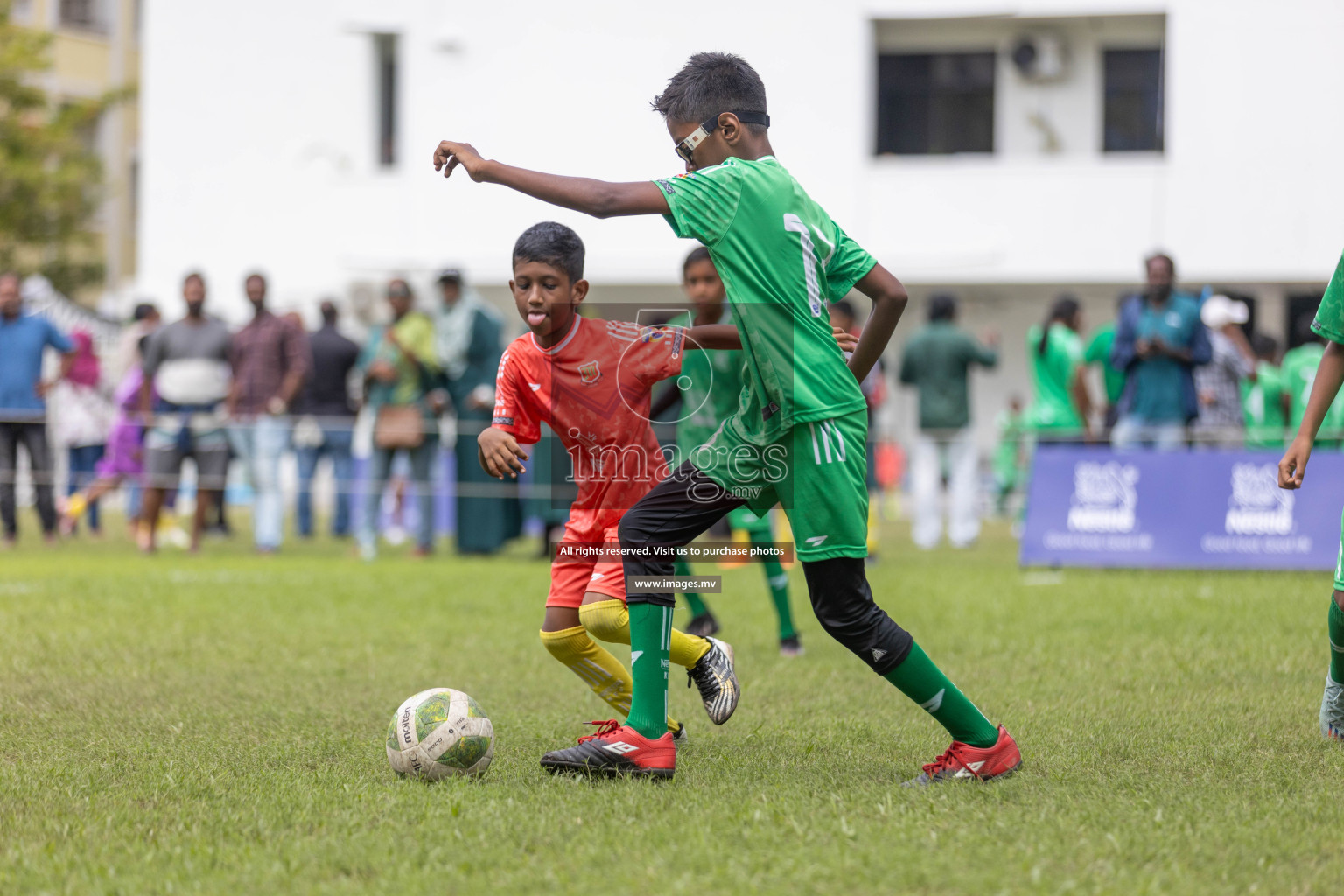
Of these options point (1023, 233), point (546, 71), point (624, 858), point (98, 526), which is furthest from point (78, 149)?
point (624, 858)

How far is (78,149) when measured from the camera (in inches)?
1103

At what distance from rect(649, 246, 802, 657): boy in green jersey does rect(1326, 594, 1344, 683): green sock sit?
256 cm

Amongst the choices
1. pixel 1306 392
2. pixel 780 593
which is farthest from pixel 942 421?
pixel 780 593

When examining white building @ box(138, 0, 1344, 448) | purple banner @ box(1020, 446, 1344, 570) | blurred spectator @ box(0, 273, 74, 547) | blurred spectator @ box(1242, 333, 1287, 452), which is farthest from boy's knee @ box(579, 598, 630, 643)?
white building @ box(138, 0, 1344, 448)

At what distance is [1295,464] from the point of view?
4480mm

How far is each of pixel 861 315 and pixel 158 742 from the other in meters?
20.1

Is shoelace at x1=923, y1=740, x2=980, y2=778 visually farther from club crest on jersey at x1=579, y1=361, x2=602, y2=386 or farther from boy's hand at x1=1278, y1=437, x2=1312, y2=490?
club crest on jersey at x1=579, y1=361, x2=602, y2=386

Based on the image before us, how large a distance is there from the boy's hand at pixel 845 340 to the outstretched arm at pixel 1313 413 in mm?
1382

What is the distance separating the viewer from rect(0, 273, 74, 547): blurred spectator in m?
12.9

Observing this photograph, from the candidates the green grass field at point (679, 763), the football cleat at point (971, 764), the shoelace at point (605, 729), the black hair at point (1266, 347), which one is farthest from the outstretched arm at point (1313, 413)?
the black hair at point (1266, 347)

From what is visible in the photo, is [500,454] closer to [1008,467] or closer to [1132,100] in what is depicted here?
[1008,467]

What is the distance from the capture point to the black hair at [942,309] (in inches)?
519

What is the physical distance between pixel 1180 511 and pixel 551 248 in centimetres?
776

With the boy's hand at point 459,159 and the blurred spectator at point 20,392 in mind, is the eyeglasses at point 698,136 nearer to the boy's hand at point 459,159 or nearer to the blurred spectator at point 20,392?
the boy's hand at point 459,159
